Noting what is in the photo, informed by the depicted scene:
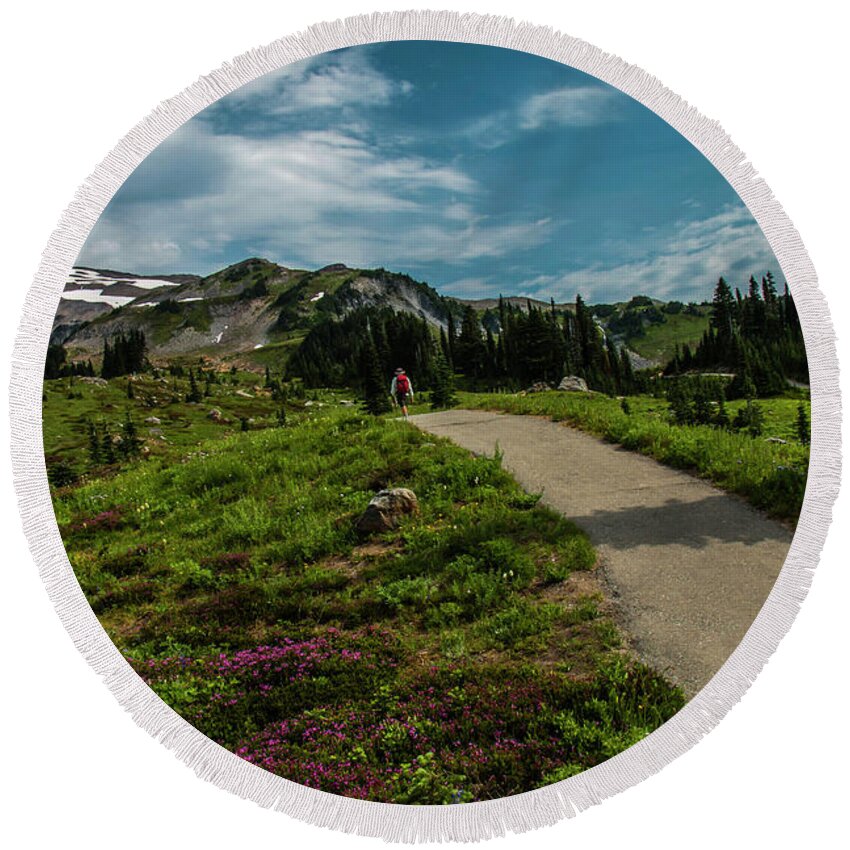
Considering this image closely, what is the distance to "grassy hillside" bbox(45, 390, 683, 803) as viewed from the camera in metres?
3.70

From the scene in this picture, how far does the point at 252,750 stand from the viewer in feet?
13.3

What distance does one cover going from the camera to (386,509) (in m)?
A: 4.52

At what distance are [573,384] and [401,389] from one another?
132 centimetres

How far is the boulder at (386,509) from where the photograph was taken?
4.40m

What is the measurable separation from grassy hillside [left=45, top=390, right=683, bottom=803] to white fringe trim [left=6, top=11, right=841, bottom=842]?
232mm

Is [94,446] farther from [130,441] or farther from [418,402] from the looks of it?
[418,402]

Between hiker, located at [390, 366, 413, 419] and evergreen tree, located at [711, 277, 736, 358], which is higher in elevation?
evergreen tree, located at [711, 277, 736, 358]

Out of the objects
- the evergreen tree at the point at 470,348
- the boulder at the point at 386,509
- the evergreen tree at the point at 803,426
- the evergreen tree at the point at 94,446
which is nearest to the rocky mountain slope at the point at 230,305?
the evergreen tree at the point at 470,348

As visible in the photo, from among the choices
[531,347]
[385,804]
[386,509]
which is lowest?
[385,804]

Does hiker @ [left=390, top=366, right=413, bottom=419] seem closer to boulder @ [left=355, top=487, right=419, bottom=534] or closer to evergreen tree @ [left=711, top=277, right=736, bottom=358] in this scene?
boulder @ [left=355, top=487, right=419, bottom=534]

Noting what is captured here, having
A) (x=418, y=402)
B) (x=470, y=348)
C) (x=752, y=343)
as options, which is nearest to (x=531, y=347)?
(x=470, y=348)

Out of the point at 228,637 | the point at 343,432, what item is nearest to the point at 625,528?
the point at 343,432

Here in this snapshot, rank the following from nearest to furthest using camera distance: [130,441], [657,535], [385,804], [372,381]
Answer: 1. [385,804]
2. [657,535]
3. [130,441]
4. [372,381]

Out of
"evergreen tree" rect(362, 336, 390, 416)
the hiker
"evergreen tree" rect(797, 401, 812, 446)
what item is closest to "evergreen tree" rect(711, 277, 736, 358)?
"evergreen tree" rect(797, 401, 812, 446)
